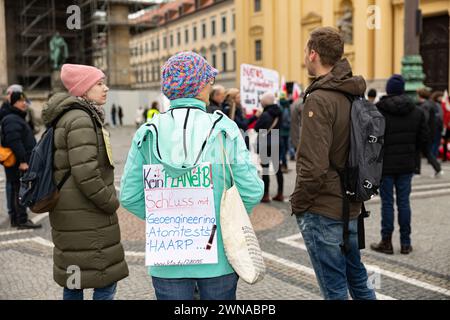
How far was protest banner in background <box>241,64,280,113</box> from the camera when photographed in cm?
1038

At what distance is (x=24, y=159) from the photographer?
23.8 feet

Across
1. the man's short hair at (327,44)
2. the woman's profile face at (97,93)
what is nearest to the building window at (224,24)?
the woman's profile face at (97,93)

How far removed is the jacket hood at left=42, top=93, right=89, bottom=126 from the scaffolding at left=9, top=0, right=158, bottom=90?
3593 cm

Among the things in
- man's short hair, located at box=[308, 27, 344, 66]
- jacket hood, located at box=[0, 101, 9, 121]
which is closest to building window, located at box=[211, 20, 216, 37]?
jacket hood, located at box=[0, 101, 9, 121]

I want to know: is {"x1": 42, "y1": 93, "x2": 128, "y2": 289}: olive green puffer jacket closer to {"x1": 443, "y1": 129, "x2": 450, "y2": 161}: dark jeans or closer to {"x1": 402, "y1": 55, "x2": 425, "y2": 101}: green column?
{"x1": 402, "y1": 55, "x2": 425, "y2": 101}: green column

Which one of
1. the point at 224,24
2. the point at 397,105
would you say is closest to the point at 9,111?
the point at 397,105

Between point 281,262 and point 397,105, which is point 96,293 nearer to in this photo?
point 281,262

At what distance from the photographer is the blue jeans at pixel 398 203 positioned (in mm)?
5863

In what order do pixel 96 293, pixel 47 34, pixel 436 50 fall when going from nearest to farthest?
pixel 96 293 < pixel 436 50 < pixel 47 34

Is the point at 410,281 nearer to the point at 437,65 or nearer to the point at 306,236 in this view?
the point at 306,236

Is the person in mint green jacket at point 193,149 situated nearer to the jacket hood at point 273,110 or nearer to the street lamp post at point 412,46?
the jacket hood at point 273,110

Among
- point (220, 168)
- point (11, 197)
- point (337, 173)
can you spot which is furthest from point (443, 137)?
point (220, 168)

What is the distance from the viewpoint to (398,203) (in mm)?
5957

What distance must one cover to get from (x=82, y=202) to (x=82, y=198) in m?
0.03
